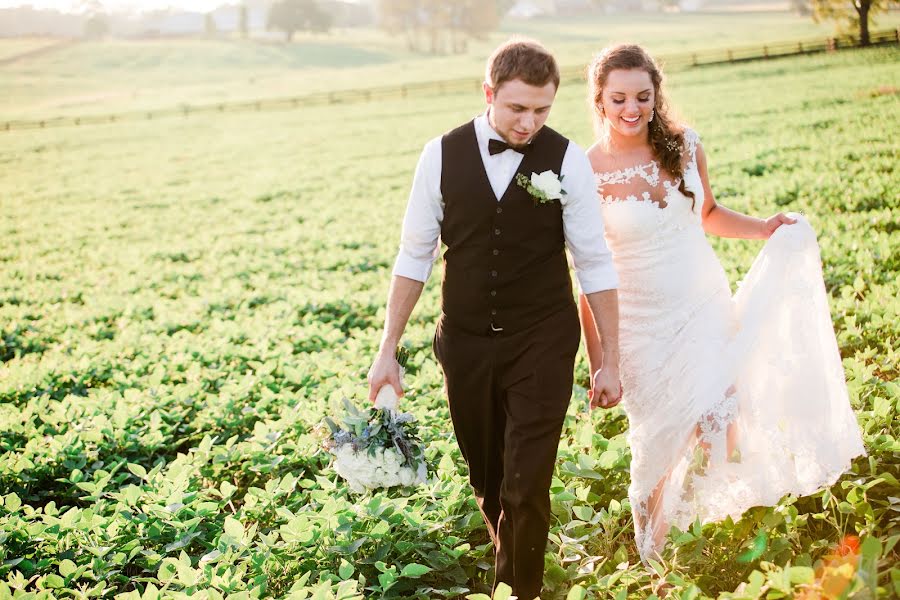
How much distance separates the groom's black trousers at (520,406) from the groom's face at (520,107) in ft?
2.71

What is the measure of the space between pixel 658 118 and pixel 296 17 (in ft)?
363

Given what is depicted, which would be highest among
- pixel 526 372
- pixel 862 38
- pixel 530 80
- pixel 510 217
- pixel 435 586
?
pixel 862 38

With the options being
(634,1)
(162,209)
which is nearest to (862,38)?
(162,209)

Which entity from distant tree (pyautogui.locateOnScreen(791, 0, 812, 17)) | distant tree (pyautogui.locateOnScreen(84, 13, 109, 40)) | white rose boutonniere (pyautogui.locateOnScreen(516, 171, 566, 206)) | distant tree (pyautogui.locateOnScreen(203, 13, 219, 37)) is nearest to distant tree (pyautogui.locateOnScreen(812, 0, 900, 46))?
distant tree (pyautogui.locateOnScreen(791, 0, 812, 17))

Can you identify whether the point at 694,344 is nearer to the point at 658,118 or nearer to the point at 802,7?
the point at 658,118

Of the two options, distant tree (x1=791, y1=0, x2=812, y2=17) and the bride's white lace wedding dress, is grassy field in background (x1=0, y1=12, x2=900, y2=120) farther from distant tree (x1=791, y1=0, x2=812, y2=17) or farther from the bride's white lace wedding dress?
the bride's white lace wedding dress

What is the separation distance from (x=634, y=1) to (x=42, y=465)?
121249 millimetres

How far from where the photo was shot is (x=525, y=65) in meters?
3.36

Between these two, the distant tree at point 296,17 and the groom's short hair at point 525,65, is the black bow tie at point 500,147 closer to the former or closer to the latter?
the groom's short hair at point 525,65

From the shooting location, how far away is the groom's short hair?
11.0ft

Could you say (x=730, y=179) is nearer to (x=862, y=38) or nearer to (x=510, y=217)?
(x=510, y=217)

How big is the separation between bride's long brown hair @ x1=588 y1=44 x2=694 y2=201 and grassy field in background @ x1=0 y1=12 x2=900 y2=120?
142ft

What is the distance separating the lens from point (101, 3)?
108 m

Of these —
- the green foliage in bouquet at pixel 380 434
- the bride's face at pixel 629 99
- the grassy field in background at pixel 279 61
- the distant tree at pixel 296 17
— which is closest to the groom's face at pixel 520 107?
the bride's face at pixel 629 99
